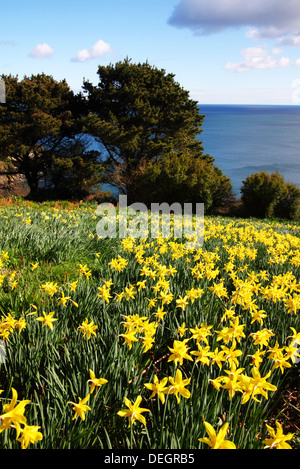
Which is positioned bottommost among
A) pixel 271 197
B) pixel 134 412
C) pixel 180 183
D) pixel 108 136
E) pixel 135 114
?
pixel 134 412

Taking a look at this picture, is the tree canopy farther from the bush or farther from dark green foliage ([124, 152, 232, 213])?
the bush

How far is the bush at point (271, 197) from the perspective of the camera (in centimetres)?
2467

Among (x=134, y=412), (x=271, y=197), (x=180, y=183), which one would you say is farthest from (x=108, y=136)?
(x=134, y=412)

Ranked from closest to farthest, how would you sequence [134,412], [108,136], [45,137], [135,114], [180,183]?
[134,412] → [108,136] → [180,183] → [45,137] → [135,114]

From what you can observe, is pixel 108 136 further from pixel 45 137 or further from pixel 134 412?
pixel 134 412

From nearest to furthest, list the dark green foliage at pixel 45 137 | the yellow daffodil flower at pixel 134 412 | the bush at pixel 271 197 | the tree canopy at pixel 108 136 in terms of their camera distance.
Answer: the yellow daffodil flower at pixel 134 412 → the dark green foliage at pixel 45 137 → the tree canopy at pixel 108 136 → the bush at pixel 271 197

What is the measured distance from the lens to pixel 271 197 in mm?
24703

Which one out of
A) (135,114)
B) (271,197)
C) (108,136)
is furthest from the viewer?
(135,114)

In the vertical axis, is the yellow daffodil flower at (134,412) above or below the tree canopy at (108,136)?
below

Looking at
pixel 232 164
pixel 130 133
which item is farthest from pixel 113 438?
pixel 232 164

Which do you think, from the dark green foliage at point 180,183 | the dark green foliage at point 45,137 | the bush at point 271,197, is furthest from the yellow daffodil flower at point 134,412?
the bush at point 271,197

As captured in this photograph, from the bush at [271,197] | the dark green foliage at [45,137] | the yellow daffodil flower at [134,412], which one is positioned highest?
the dark green foliage at [45,137]

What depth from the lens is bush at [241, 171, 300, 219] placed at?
2467 centimetres

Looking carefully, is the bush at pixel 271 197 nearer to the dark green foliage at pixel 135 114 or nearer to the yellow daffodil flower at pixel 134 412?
the dark green foliage at pixel 135 114
